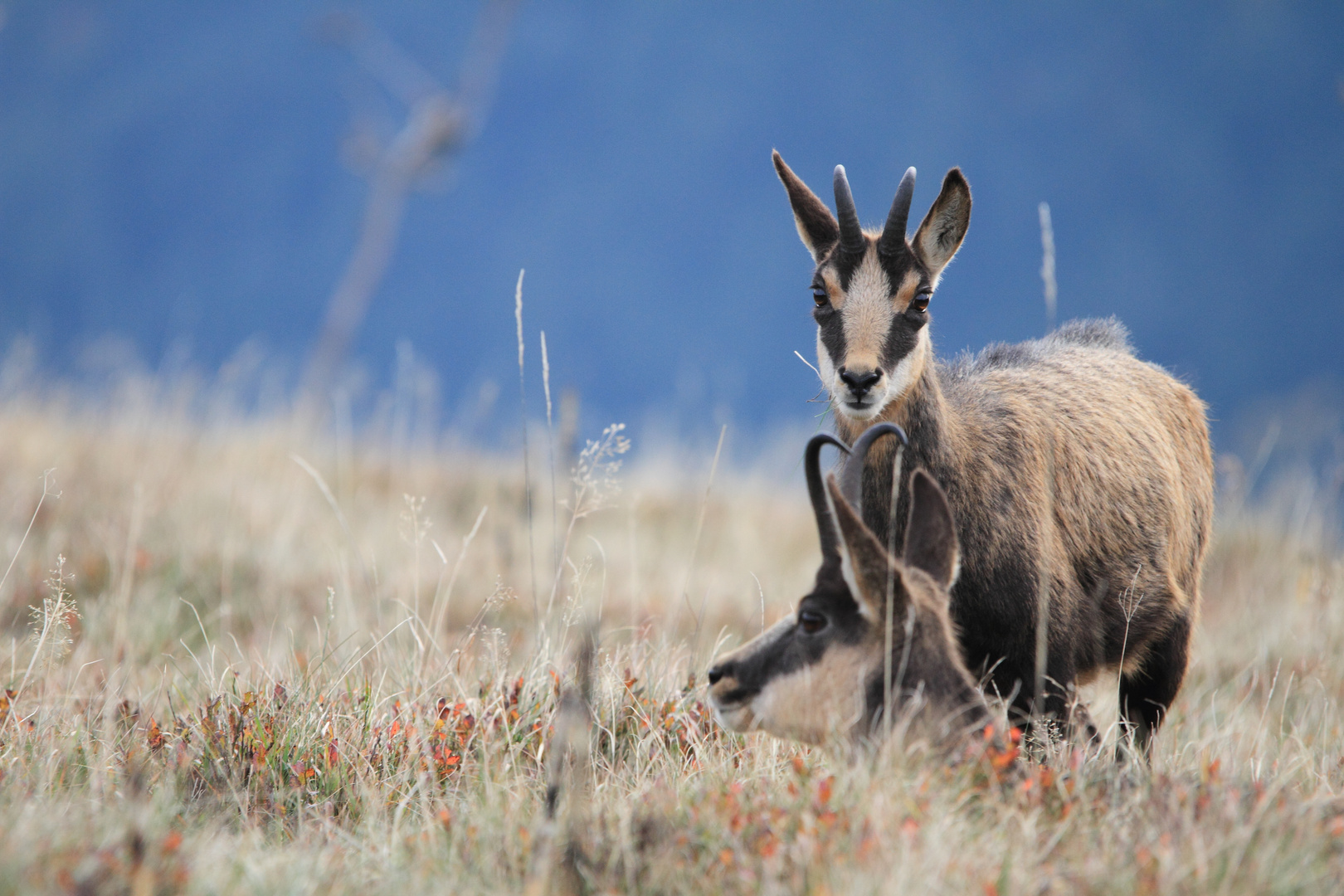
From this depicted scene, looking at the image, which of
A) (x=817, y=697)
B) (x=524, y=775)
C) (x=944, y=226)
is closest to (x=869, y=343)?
(x=944, y=226)

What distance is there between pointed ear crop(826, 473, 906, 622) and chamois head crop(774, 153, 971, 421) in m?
0.87

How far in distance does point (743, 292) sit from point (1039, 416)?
170 m

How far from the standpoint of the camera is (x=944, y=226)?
4227 mm

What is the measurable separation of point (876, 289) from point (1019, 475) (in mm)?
928

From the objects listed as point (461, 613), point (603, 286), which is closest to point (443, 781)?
point (461, 613)

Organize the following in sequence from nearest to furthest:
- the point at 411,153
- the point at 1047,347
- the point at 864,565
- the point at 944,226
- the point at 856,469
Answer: the point at 864,565, the point at 856,469, the point at 944,226, the point at 1047,347, the point at 411,153

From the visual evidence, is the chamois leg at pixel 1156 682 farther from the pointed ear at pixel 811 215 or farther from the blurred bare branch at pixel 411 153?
the blurred bare branch at pixel 411 153

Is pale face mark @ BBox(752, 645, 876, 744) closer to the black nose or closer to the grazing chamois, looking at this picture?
the grazing chamois

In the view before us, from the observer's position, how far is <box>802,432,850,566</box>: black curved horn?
9.97ft

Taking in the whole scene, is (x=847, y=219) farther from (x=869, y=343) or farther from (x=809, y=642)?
(x=809, y=642)

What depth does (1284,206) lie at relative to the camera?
124688mm

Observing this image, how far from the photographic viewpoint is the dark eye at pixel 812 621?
3111 mm

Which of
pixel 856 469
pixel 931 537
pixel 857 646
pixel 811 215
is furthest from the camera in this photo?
pixel 811 215

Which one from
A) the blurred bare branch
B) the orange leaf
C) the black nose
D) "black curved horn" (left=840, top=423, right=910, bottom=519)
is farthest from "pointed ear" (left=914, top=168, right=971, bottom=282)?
the blurred bare branch
